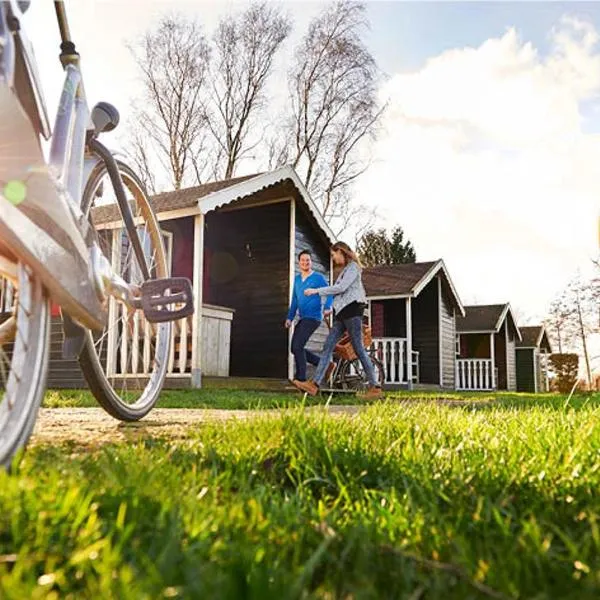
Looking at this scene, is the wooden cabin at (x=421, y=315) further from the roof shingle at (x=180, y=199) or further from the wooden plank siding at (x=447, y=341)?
the roof shingle at (x=180, y=199)

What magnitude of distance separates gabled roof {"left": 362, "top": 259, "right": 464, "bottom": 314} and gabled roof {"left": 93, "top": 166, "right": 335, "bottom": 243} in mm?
6921

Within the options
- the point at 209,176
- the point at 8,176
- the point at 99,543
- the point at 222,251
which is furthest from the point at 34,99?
the point at 209,176

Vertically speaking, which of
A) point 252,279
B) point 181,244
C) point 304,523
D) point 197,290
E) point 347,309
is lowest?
point 304,523

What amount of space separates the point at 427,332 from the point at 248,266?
1118cm

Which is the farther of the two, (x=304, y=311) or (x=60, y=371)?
(x=60, y=371)

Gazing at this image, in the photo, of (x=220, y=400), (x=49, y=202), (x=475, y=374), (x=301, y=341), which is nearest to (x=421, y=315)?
(x=475, y=374)

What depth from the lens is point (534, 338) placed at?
38625 mm

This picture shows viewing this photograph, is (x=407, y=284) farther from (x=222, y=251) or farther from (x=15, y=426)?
(x=15, y=426)

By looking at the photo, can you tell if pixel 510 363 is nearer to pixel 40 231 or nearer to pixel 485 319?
pixel 485 319

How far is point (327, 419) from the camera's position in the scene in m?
2.64

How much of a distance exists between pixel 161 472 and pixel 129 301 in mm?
1344

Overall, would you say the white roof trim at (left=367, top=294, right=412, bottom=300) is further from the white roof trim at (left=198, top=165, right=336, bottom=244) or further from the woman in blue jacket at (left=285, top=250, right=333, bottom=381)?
the woman in blue jacket at (left=285, top=250, right=333, bottom=381)

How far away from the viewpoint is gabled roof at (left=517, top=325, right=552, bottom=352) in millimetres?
38031

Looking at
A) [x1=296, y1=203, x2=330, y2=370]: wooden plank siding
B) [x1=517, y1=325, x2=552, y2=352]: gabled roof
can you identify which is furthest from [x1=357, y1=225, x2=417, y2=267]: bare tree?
[x1=296, y1=203, x2=330, y2=370]: wooden plank siding
